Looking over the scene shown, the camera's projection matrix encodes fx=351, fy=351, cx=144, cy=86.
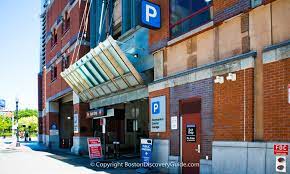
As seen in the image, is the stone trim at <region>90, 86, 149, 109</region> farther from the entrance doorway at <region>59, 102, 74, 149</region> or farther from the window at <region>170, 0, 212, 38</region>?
the entrance doorway at <region>59, 102, 74, 149</region>

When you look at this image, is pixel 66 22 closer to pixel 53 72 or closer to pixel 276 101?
pixel 53 72

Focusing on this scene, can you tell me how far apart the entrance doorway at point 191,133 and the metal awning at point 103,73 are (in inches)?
181

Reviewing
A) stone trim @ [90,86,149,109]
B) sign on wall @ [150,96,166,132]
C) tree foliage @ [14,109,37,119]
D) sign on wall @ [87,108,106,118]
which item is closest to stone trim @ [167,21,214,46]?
sign on wall @ [150,96,166,132]

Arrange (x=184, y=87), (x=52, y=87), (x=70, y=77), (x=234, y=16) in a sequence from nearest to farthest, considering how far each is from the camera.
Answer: (x=234, y=16) < (x=184, y=87) < (x=70, y=77) < (x=52, y=87)

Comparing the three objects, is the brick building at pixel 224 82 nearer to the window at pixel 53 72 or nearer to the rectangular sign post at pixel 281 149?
the rectangular sign post at pixel 281 149

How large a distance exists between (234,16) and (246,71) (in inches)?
79.6

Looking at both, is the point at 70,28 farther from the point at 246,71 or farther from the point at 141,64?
the point at 246,71

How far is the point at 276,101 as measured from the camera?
10078 millimetres

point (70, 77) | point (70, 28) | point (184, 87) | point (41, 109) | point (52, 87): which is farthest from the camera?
point (41, 109)

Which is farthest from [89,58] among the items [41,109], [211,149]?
[41,109]

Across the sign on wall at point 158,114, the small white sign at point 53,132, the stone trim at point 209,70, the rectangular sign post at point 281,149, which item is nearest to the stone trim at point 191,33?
the stone trim at point 209,70

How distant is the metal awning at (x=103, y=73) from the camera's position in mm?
18156

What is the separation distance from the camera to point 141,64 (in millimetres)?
18797

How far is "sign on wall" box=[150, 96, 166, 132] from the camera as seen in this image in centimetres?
1577
